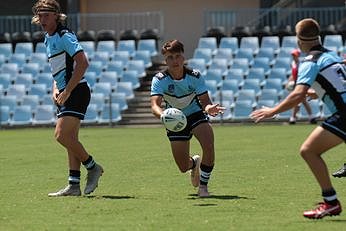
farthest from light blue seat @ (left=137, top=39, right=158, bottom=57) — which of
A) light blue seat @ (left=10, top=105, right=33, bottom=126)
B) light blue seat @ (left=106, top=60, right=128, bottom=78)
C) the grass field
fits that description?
the grass field

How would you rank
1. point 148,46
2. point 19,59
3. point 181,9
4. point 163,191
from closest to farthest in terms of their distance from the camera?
point 163,191, point 148,46, point 19,59, point 181,9

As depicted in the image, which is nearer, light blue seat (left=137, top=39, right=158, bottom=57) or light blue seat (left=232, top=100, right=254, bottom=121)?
light blue seat (left=232, top=100, right=254, bottom=121)

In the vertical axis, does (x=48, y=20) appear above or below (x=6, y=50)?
above

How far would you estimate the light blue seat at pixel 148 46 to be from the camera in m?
33.9

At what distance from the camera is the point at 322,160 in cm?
916

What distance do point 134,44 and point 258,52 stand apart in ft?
14.9

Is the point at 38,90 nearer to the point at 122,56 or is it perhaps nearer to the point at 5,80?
the point at 5,80

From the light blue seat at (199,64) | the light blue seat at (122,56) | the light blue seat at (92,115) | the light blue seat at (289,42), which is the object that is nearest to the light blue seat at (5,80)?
the light blue seat at (122,56)

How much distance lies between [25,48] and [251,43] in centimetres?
822

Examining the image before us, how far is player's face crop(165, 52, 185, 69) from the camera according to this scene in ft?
36.9

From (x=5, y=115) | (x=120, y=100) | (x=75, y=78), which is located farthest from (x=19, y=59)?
(x=75, y=78)

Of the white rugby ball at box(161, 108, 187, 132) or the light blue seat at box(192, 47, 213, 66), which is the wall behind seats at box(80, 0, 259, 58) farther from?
the white rugby ball at box(161, 108, 187, 132)

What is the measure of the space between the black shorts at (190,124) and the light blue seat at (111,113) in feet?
63.4

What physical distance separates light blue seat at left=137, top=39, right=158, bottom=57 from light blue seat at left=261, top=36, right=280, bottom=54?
3.82 meters
